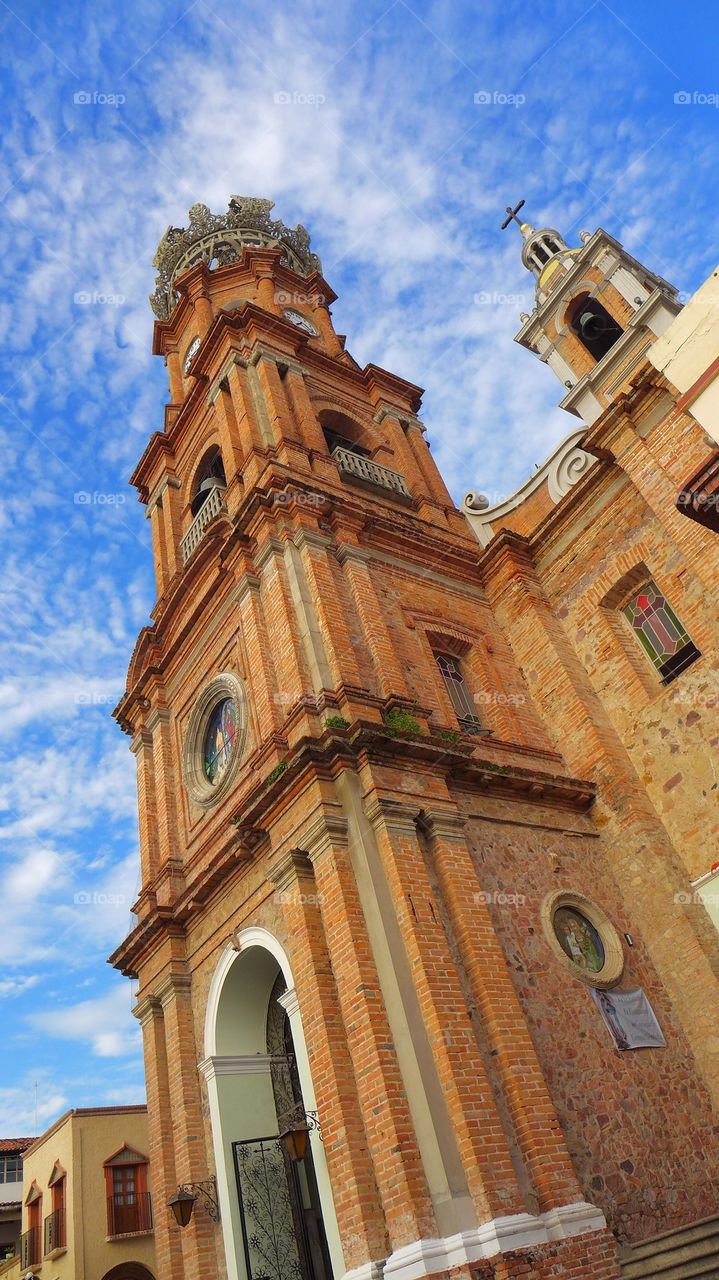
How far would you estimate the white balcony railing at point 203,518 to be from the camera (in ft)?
55.5

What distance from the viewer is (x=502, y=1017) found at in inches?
372

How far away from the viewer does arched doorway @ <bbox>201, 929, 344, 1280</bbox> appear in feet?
34.6

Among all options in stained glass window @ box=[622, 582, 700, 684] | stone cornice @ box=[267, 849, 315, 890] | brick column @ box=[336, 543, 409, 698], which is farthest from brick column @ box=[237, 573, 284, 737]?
stained glass window @ box=[622, 582, 700, 684]

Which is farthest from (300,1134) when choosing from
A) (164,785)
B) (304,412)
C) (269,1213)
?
(304,412)

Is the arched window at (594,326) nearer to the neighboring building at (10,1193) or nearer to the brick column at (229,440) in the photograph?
the brick column at (229,440)

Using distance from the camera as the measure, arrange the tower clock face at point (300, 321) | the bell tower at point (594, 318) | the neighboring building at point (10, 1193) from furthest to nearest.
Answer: the neighboring building at point (10, 1193)
the tower clock face at point (300, 321)
the bell tower at point (594, 318)

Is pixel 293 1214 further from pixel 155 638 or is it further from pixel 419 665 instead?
pixel 155 638

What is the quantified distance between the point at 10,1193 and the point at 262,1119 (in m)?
25.9

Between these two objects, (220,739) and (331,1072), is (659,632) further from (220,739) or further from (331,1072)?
(331,1072)

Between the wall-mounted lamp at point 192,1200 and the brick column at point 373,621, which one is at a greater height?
the brick column at point 373,621

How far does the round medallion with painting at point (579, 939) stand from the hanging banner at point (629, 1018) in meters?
0.40

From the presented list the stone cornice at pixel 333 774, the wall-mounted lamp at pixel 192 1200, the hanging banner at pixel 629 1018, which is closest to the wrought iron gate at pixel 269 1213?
the wall-mounted lamp at pixel 192 1200

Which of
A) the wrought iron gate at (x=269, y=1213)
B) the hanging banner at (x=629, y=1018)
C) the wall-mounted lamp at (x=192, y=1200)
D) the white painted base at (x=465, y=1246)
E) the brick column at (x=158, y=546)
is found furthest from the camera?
the brick column at (x=158, y=546)

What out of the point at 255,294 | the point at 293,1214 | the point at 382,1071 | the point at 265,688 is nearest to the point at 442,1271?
the point at 382,1071
